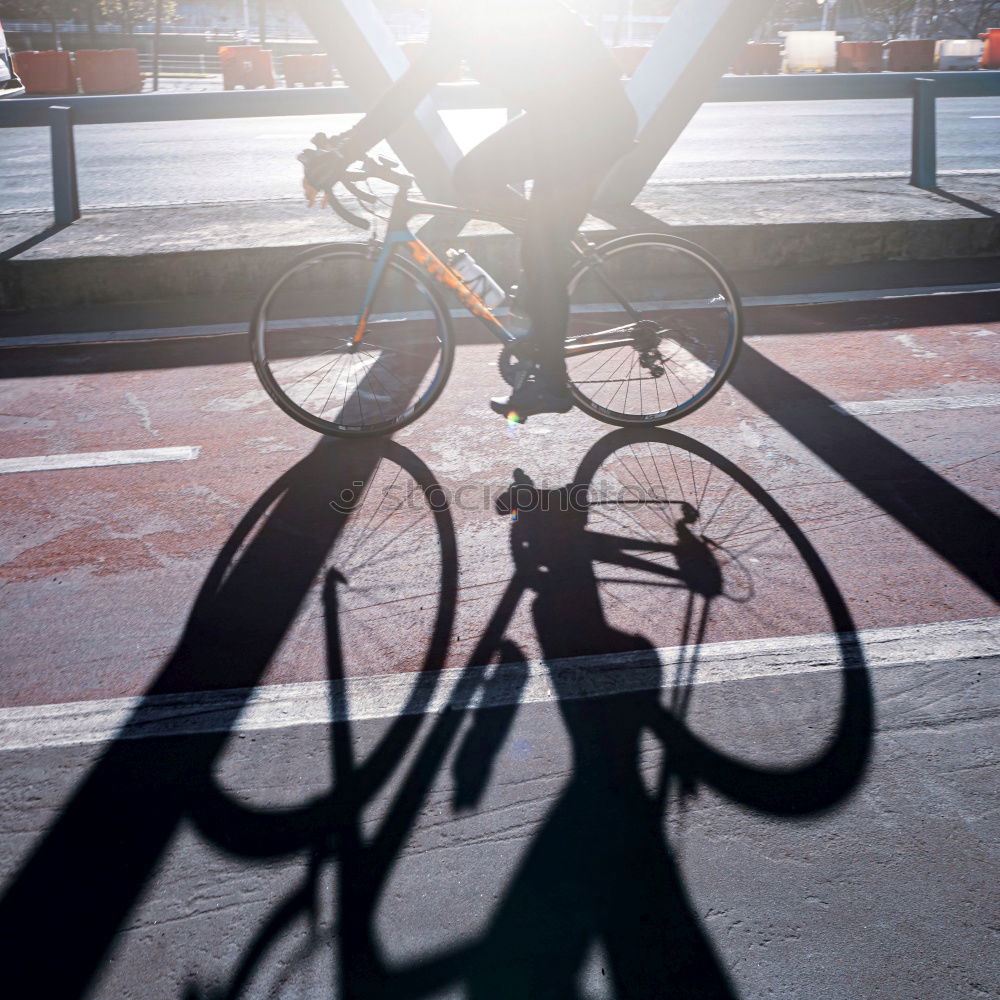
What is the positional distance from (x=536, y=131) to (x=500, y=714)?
7.43 feet

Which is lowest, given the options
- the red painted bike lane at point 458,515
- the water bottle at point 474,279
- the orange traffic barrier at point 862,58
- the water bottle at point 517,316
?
the red painted bike lane at point 458,515

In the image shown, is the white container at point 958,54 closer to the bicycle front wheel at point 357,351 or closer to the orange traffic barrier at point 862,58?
the orange traffic barrier at point 862,58

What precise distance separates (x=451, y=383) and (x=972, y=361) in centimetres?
273

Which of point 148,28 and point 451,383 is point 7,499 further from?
point 148,28

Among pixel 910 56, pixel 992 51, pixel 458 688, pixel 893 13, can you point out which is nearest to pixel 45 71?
pixel 910 56

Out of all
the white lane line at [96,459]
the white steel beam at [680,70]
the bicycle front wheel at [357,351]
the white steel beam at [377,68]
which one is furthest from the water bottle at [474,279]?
the white steel beam at [680,70]

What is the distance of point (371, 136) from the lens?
13.0 feet

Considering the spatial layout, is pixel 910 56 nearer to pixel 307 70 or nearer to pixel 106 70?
pixel 307 70

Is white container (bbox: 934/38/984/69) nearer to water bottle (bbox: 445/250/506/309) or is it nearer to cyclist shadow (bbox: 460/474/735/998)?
water bottle (bbox: 445/250/506/309)

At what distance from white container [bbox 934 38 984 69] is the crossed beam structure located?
30129mm

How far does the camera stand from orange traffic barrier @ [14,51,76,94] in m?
27.4

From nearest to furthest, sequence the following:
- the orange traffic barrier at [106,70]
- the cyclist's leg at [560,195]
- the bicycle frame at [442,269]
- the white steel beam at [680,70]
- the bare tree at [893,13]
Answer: the cyclist's leg at [560,195] → the bicycle frame at [442,269] → the white steel beam at [680,70] → the orange traffic barrier at [106,70] → the bare tree at [893,13]

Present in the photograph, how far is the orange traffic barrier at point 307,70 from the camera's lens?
3058cm

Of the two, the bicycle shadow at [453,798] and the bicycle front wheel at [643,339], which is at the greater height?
the bicycle front wheel at [643,339]
